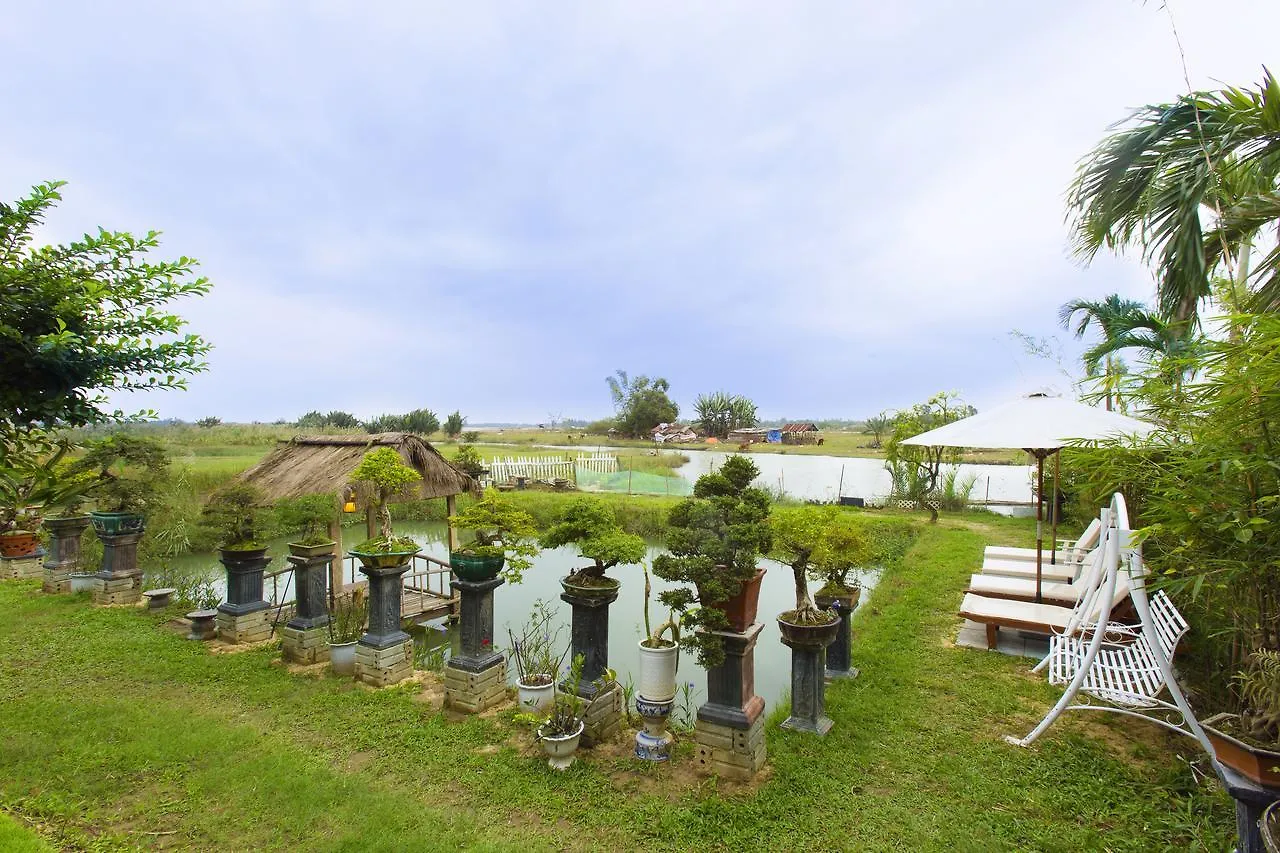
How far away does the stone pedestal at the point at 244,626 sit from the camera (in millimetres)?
5232

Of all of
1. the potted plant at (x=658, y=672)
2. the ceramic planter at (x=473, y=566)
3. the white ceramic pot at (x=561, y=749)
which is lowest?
the white ceramic pot at (x=561, y=749)

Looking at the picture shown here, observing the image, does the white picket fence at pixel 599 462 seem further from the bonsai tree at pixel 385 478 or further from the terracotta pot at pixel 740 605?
the terracotta pot at pixel 740 605

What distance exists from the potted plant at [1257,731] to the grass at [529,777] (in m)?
0.73

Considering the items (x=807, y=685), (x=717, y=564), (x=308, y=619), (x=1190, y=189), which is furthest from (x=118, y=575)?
(x=1190, y=189)

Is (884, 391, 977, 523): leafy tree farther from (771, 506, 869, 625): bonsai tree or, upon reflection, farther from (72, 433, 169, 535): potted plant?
(72, 433, 169, 535): potted plant

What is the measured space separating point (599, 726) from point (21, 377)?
132 inches

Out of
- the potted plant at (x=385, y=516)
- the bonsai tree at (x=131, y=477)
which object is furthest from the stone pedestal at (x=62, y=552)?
the potted plant at (x=385, y=516)

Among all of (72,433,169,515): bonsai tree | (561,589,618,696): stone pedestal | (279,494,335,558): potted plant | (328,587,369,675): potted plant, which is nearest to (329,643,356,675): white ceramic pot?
(328,587,369,675): potted plant

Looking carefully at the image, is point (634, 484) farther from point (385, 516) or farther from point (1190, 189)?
point (1190, 189)

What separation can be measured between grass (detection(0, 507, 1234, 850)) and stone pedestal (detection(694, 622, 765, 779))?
0.11 meters

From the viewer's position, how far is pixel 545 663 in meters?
4.22

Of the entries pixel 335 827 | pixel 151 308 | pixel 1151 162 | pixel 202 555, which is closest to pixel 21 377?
pixel 151 308

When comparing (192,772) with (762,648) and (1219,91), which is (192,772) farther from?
(1219,91)

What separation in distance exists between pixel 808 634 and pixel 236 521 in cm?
492
